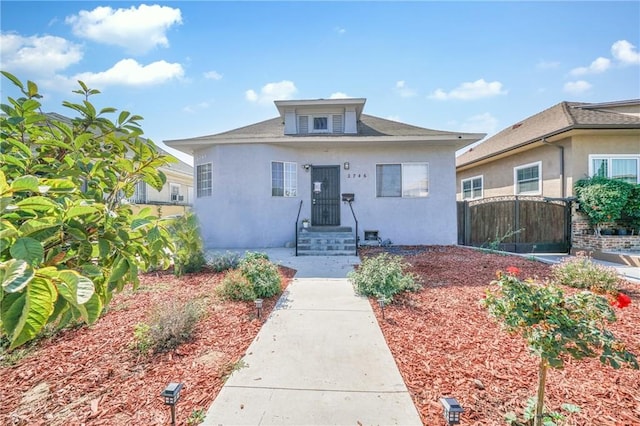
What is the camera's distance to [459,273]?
587cm

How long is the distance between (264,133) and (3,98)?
8.48 meters

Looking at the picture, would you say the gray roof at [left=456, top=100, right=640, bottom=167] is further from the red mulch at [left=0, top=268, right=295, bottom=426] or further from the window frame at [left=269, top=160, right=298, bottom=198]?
the red mulch at [left=0, top=268, right=295, bottom=426]

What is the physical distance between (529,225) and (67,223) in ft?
38.0

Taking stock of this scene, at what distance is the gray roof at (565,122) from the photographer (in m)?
8.98

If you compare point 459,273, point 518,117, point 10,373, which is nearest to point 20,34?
point 10,373

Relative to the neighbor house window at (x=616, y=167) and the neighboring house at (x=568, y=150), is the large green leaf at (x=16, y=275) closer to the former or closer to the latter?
the neighboring house at (x=568, y=150)

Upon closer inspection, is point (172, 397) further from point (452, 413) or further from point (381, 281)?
point (381, 281)

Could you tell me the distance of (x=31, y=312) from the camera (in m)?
0.84

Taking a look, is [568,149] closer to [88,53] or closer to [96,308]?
[96,308]

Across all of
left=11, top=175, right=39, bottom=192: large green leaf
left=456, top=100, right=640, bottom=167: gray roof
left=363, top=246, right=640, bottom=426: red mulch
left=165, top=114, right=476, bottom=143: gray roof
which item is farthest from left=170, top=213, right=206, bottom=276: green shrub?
left=456, top=100, right=640, bottom=167: gray roof

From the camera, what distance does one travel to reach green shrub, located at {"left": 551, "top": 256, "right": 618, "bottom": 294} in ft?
15.3

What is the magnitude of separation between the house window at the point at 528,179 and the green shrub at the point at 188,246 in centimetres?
1215

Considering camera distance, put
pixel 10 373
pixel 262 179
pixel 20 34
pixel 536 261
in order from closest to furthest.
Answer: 1. pixel 10 373
2. pixel 20 34
3. pixel 536 261
4. pixel 262 179

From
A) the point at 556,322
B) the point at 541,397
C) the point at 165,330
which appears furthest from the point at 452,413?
the point at 165,330
